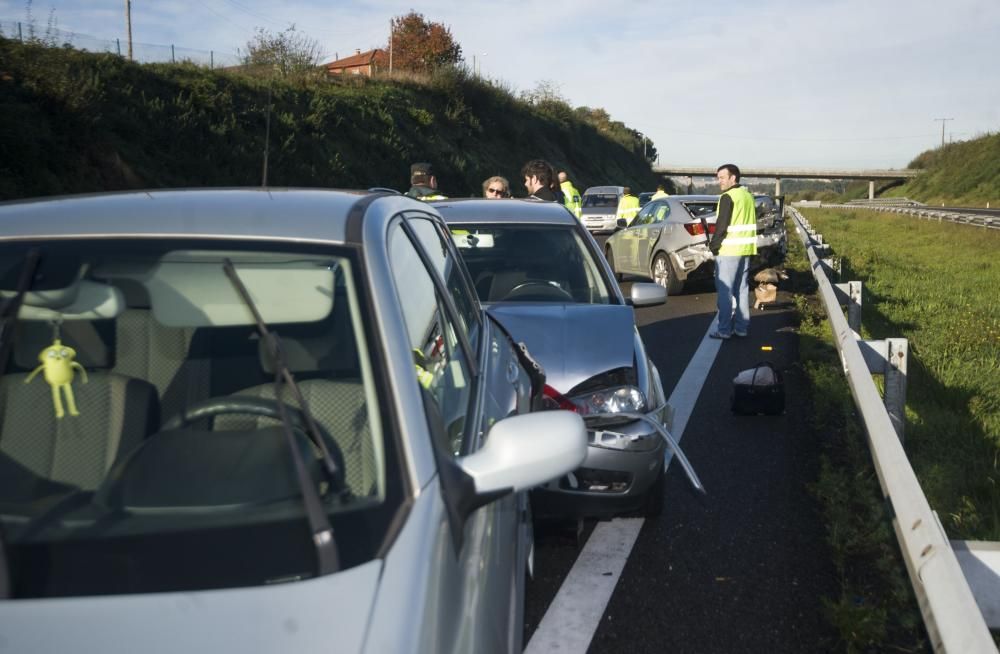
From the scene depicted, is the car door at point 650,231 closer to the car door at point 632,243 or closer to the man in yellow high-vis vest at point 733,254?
the car door at point 632,243

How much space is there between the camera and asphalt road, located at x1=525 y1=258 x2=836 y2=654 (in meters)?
3.86

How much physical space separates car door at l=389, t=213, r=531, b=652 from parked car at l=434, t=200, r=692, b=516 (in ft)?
1.93

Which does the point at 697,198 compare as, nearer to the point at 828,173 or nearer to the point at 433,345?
the point at 433,345

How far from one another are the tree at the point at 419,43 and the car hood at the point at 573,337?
65.9 metres

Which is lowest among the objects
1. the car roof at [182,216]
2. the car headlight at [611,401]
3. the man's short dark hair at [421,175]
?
the car headlight at [611,401]

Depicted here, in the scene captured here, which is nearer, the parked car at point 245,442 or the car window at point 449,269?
the parked car at point 245,442

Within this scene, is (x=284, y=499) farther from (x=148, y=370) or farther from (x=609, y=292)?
(x=609, y=292)

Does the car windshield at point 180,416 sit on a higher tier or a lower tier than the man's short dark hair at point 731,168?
lower

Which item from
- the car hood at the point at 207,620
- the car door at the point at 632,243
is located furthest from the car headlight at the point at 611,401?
the car door at the point at 632,243

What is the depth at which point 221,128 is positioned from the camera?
1138 inches

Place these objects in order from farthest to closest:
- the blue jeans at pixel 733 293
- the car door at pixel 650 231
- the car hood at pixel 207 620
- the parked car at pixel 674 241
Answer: the car door at pixel 650 231 < the parked car at pixel 674 241 < the blue jeans at pixel 733 293 < the car hood at pixel 207 620

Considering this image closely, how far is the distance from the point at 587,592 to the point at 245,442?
2.14 metres

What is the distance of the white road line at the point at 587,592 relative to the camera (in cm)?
377

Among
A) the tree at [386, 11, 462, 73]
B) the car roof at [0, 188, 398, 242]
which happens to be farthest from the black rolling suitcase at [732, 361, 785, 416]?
the tree at [386, 11, 462, 73]
